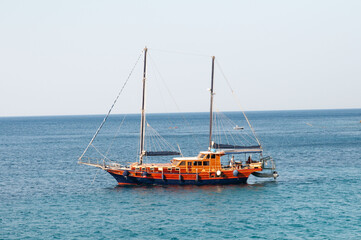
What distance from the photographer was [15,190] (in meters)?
59.3

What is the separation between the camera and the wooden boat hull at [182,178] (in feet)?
191

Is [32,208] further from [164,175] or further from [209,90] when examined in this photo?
[209,90]

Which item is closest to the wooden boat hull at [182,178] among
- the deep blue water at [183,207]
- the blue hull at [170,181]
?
the blue hull at [170,181]

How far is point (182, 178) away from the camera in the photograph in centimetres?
5825

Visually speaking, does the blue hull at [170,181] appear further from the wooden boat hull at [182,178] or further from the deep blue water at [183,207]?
the deep blue water at [183,207]

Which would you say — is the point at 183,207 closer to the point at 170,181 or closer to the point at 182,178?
the point at 182,178

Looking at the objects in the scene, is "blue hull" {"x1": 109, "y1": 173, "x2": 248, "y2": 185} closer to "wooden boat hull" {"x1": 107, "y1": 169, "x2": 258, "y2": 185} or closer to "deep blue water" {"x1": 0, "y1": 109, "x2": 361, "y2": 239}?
"wooden boat hull" {"x1": 107, "y1": 169, "x2": 258, "y2": 185}

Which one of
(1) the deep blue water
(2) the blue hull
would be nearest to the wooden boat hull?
(2) the blue hull

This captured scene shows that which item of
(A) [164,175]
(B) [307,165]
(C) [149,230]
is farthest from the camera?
(B) [307,165]

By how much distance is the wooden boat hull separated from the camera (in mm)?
58188

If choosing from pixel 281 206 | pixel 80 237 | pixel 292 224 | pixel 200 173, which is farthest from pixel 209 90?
pixel 80 237

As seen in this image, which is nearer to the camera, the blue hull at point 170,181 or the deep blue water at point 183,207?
the deep blue water at point 183,207

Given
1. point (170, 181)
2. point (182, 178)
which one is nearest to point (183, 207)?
point (182, 178)

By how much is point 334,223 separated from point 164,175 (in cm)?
2288
